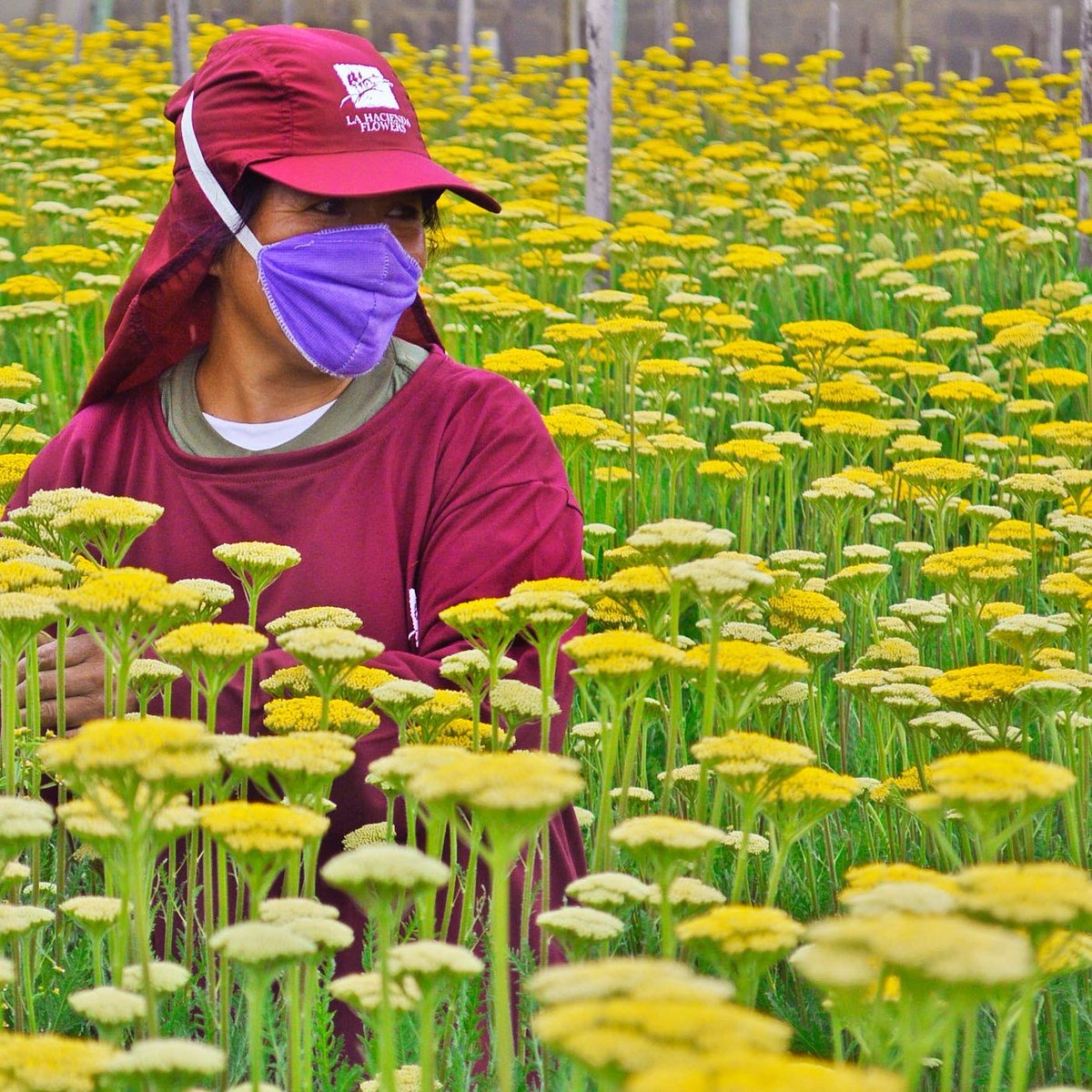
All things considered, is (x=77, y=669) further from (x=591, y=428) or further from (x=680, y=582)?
(x=591, y=428)

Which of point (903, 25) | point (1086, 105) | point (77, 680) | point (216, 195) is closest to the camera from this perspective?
point (77, 680)

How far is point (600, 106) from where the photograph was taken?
7.07 meters

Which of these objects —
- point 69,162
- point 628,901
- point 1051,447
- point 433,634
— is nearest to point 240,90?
point 433,634

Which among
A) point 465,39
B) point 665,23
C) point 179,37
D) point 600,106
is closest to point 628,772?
point 600,106

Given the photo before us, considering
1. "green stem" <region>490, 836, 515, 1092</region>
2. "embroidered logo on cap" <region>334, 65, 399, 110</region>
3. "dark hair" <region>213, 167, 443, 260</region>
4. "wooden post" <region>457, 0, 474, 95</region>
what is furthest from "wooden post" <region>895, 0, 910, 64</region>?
"green stem" <region>490, 836, 515, 1092</region>

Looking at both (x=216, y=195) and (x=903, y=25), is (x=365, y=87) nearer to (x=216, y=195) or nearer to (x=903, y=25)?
(x=216, y=195)

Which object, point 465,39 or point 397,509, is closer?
point 397,509

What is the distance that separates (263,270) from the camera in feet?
9.41

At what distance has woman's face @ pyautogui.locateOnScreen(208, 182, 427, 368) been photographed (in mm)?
2900

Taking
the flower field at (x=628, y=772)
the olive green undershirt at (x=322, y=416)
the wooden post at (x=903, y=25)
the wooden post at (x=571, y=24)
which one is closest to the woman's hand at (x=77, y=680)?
the flower field at (x=628, y=772)

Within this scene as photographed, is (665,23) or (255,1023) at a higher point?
(665,23)

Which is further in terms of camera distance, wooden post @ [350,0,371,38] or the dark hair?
wooden post @ [350,0,371,38]

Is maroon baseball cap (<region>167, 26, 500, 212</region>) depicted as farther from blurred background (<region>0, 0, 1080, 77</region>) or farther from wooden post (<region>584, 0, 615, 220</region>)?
blurred background (<region>0, 0, 1080, 77</region>)

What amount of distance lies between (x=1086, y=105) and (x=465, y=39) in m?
7.32
